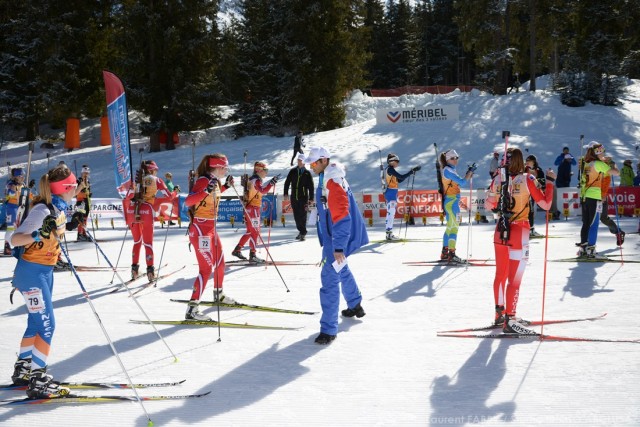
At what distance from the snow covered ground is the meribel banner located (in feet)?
62.9

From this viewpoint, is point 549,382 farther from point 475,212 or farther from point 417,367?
point 475,212

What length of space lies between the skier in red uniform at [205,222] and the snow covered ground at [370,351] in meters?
0.45

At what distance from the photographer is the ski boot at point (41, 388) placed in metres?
4.81

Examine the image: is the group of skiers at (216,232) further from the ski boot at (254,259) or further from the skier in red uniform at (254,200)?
the ski boot at (254,259)

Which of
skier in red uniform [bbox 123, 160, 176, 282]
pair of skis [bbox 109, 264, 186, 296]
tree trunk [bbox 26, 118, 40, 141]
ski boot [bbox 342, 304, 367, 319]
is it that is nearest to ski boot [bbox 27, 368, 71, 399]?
ski boot [bbox 342, 304, 367, 319]

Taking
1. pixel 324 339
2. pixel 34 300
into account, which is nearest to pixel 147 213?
pixel 324 339

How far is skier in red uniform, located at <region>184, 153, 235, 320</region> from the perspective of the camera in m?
7.21

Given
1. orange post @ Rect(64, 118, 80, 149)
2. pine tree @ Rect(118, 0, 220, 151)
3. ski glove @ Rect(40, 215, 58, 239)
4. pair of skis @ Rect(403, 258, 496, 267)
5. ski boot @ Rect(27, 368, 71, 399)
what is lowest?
A: pair of skis @ Rect(403, 258, 496, 267)

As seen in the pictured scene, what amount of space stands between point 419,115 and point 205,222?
26303 mm

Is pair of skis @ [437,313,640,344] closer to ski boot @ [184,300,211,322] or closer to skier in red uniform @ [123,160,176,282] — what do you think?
ski boot @ [184,300,211,322]

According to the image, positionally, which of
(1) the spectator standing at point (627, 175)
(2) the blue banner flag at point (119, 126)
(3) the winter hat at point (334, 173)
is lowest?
(1) the spectator standing at point (627, 175)

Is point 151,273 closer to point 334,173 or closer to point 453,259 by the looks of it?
point 334,173

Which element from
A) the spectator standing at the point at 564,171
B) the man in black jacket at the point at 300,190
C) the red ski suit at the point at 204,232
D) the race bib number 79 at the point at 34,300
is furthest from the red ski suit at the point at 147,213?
the spectator standing at the point at 564,171

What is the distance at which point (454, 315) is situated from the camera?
746cm
